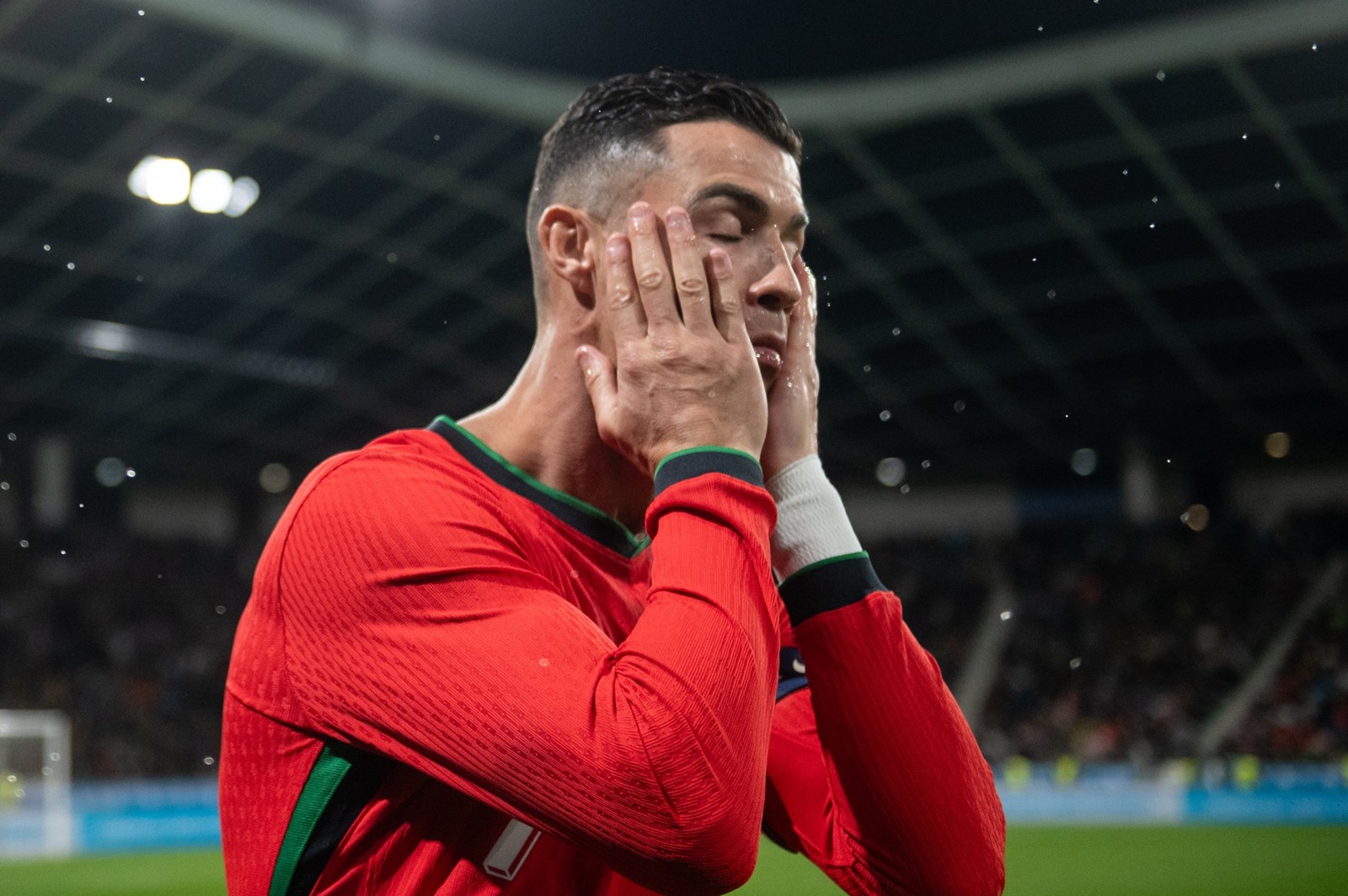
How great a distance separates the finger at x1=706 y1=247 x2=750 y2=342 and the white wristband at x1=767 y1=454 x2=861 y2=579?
0.82ft

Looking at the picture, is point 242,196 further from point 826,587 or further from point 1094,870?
point 826,587

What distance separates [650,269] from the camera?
6.28ft

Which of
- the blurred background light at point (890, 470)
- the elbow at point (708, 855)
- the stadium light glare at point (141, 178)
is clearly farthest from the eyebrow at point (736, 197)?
the blurred background light at point (890, 470)

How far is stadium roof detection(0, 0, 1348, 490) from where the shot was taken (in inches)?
653

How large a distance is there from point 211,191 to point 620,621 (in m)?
20.3

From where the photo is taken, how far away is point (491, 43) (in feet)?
58.0

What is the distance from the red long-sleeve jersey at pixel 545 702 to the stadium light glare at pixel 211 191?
19.0 m

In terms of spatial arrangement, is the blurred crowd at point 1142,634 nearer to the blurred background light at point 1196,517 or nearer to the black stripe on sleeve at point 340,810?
the blurred background light at point 1196,517

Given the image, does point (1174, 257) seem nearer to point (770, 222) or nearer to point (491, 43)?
point (491, 43)

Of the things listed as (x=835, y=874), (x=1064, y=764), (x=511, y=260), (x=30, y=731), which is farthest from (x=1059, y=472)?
(x=835, y=874)

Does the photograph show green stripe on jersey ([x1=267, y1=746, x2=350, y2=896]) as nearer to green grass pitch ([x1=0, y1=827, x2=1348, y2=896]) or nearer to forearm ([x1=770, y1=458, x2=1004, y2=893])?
forearm ([x1=770, y1=458, x2=1004, y2=893])

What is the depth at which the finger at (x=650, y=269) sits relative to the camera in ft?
6.19

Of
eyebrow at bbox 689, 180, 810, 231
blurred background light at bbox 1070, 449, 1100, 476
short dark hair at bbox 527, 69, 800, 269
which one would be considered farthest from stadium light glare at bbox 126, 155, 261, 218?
blurred background light at bbox 1070, 449, 1100, 476

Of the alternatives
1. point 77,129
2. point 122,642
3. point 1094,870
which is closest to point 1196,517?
point 1094,870
